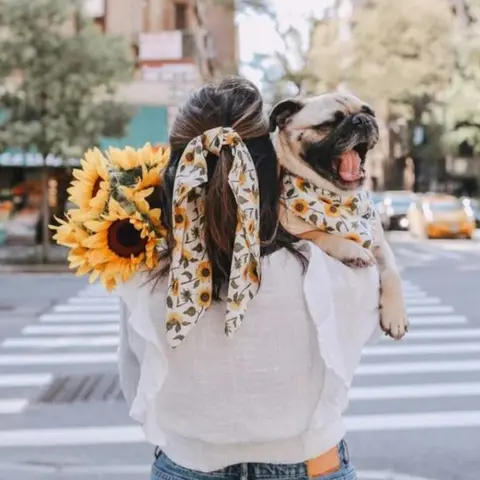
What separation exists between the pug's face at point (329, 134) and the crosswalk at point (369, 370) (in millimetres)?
4573

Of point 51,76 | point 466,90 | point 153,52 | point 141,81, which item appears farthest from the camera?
point 466,90

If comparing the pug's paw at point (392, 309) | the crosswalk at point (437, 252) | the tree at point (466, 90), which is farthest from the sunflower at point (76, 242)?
the tree at point (466, 90)

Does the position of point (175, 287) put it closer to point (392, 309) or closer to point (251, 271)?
point (251, 271)

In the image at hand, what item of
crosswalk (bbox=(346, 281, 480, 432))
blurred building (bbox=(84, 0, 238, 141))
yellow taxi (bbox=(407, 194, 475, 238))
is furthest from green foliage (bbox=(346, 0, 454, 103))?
crosswalk (bbox=(346, 281, 480, 432))

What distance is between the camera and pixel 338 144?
1938 millimetres

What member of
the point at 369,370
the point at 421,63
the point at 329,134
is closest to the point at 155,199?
the point at 329,134

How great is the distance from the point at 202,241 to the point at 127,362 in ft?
1.22

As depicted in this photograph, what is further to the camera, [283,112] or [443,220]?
[443,220]

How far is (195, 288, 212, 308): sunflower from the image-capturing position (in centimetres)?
179

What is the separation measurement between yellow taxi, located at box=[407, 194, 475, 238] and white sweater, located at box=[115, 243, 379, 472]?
27830mm

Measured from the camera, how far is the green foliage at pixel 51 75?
19.1m

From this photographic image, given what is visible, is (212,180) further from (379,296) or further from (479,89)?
(479,89)

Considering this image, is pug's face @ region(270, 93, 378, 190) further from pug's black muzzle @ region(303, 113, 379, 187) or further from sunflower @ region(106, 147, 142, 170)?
sunflower @ region(106, 147, 142, 170)

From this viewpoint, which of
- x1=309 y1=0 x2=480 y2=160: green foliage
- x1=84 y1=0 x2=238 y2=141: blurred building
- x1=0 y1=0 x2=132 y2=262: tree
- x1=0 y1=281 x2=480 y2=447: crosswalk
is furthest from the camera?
x1=309 y1=0 x2=480 y2=160: green foliage
